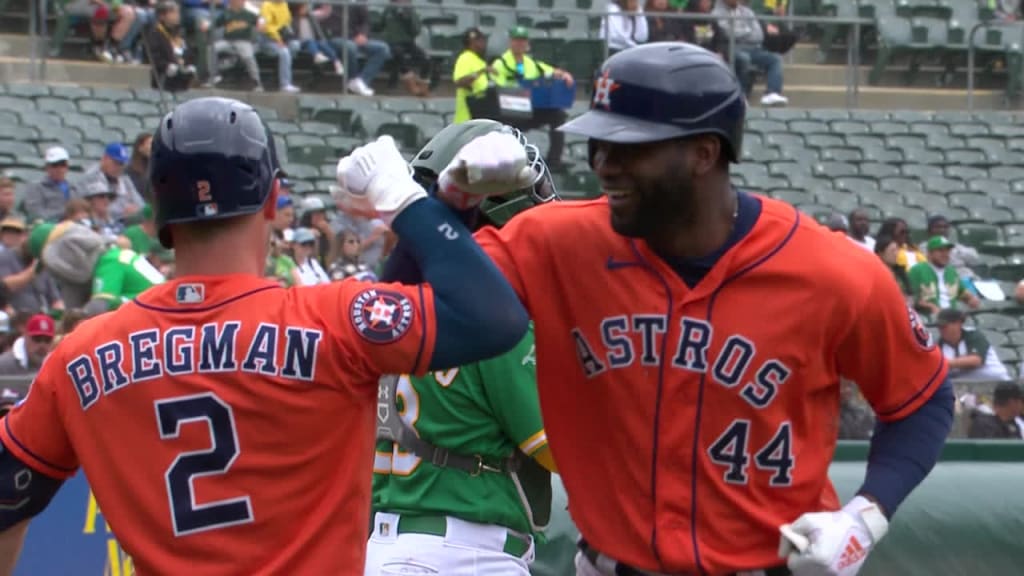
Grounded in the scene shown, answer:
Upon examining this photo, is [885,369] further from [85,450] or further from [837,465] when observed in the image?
[837,465]

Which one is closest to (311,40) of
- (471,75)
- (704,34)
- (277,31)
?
(277,31)

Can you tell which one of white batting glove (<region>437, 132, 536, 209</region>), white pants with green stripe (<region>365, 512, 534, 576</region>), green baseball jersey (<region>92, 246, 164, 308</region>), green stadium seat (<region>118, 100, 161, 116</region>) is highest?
white batting glove (<region>437, 132, 536, 209</region>)

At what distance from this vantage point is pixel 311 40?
50.5ft

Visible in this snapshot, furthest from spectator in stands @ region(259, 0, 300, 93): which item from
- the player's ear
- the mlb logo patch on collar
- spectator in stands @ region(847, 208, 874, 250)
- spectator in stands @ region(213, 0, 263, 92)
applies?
the mlb logo patch on collar

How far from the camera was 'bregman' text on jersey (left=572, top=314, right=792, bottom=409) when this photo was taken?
295 cm

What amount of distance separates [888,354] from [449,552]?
3.91ft

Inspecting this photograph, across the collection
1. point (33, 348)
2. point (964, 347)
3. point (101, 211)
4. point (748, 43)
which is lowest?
point (964, 347)

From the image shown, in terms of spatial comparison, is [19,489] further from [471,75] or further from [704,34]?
[704,34]

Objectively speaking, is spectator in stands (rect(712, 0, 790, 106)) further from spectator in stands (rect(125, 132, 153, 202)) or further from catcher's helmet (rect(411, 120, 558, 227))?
catcher's helmet (rect(411, 120, 558, 227))

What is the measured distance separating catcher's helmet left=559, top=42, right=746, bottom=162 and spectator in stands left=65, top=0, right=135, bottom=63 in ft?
41.9

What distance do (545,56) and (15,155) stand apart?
505 centimetres

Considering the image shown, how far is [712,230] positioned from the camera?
3.04 metres

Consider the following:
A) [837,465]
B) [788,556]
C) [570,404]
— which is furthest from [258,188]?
[837,465]

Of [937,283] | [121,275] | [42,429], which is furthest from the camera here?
[937,283]
